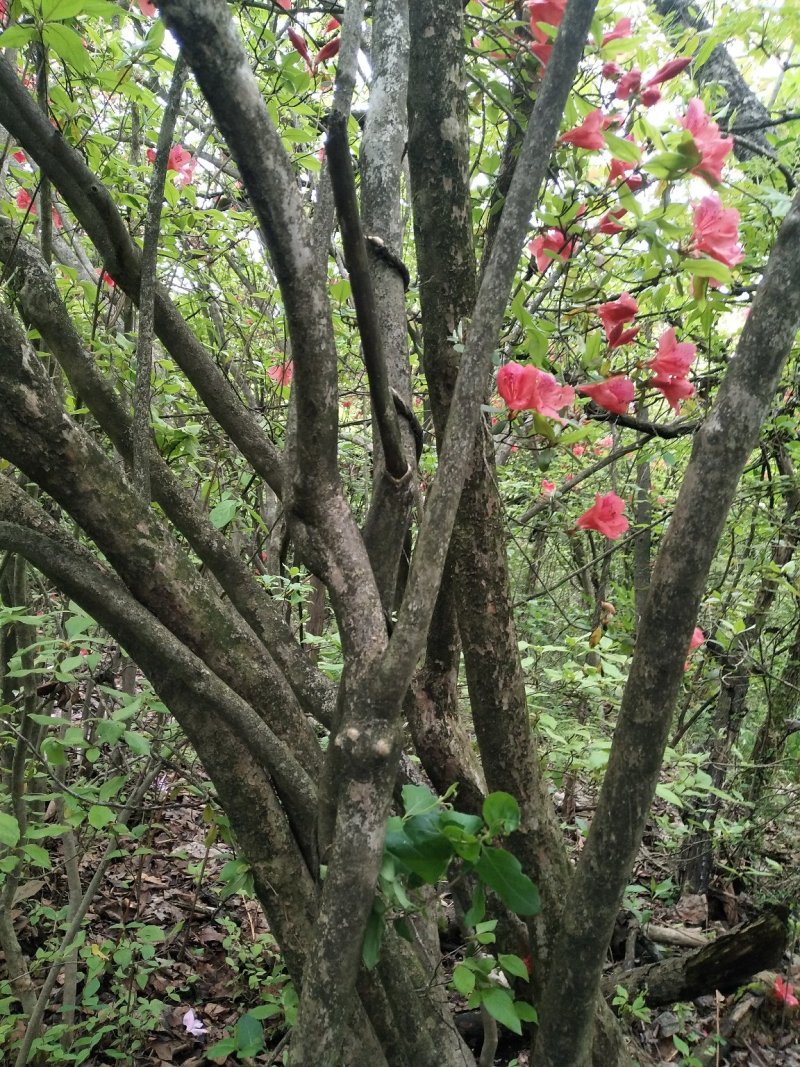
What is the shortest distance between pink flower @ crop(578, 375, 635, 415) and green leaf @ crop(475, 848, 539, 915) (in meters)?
1.04

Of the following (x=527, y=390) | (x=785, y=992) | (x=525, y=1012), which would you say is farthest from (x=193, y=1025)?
(x=527, y=390)

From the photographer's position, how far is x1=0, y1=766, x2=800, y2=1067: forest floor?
219 cm

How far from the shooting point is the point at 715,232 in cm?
144

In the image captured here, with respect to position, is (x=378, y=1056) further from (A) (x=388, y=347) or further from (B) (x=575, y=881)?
(A) (x=388, y=347)

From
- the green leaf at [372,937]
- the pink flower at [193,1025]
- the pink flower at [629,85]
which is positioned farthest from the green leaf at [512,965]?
the pink flower at [629,85]

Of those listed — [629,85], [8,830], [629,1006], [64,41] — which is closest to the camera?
[64,41]

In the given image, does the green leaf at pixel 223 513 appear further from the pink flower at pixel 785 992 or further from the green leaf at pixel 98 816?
the pink flower at pixel 785 992

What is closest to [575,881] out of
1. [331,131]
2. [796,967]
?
[331,131]

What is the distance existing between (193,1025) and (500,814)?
2043 mm

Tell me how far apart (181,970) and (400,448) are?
2.48 meters

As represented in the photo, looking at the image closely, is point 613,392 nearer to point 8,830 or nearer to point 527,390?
point 527,390

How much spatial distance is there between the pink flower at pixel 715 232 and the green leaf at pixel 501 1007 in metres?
1.44

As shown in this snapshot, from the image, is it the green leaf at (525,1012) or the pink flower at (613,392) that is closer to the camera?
the green leaf at (525,1012)

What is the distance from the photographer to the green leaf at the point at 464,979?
46.0 inches
